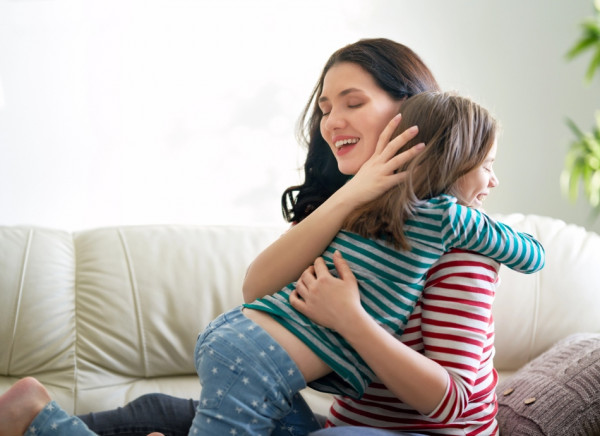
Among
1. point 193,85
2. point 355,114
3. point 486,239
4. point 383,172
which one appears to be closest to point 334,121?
point 355,114

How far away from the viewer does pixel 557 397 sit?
1310 mm

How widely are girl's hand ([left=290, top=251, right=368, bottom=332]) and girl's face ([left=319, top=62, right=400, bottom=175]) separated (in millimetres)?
265

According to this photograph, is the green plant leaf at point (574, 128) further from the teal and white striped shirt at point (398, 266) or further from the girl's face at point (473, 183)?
the teal and white striped shirt at point (398, 266)

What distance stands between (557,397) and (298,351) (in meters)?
Result: 0.62

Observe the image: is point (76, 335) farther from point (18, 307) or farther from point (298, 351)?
point (298, 351)

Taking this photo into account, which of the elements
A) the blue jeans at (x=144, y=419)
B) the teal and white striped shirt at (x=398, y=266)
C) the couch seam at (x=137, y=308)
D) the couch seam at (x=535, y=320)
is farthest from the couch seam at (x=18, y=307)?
the couch seam at (x=535, y=320)

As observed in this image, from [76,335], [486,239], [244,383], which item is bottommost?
[76,335]

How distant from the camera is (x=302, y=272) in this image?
1.19 meters

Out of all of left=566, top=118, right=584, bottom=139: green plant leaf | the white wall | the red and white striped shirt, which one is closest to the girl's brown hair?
the red and white striped shirt

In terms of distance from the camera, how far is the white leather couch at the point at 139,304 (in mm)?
1642

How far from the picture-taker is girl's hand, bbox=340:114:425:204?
1107mm

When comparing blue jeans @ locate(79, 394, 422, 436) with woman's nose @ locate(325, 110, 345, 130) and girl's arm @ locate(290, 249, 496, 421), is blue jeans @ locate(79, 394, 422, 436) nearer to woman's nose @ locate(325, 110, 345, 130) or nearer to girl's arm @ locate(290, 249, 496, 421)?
girl's arm @ locate(290, 249, 496, 421)

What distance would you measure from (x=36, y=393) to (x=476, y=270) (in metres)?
0.73

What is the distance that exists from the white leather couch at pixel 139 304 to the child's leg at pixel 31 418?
1.97 ft
